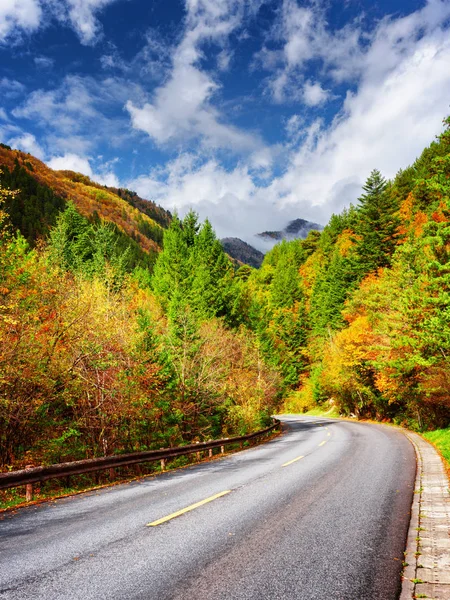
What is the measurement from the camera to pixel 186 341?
20.9 m

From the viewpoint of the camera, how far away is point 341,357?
34.4m

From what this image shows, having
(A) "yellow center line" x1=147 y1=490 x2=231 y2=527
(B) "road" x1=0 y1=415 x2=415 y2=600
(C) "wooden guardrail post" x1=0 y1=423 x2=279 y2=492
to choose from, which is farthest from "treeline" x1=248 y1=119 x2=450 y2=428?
(C) "wooden guardrail post" x1=0 y1=423 x2=279 y2=492

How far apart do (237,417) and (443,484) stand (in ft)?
51.4

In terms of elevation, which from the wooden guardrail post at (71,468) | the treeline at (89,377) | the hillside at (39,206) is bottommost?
the wooden guardrail post at (71,468)

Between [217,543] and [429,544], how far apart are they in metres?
3.02

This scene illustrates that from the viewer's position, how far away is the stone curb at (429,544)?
374cm

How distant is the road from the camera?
3705mm

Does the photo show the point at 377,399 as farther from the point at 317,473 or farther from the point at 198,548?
the point at 198,548

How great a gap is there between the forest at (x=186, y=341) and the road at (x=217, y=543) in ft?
16.0

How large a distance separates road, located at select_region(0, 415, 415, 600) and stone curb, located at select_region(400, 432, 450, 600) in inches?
7.2

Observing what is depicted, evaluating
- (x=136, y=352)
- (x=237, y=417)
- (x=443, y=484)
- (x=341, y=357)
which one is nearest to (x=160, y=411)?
(x=136, y=352)

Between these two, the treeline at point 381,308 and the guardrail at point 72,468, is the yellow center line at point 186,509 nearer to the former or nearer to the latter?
the guardrail at point 72,468

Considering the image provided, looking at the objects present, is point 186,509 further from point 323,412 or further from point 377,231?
point 323,412

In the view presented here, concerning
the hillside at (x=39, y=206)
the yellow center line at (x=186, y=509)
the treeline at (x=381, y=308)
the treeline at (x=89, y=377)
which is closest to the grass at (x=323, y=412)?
the treeline at (x=381, y=308)
